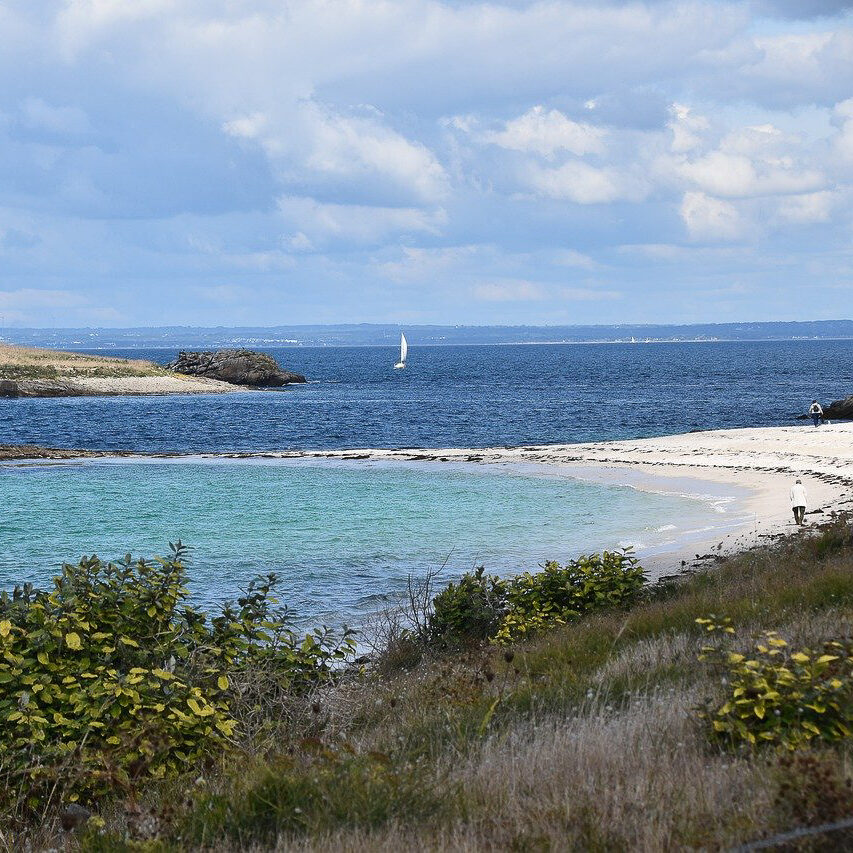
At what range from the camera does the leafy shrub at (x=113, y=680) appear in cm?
696

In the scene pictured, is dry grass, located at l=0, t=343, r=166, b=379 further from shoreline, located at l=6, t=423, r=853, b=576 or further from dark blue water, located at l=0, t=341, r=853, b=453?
shoreline, located at l=6, t=423, r=853, b=576

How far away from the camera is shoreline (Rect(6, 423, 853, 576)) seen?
81.2 feet

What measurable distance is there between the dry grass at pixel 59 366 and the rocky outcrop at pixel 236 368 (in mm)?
4179

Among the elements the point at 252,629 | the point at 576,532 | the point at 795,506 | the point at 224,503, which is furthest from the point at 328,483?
the point at 252,629

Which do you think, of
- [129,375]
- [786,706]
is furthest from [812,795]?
[129,375]

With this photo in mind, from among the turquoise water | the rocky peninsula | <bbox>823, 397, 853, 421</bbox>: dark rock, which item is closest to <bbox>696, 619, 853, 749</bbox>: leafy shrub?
the turquoise water

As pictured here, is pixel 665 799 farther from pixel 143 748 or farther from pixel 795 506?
pixel 795 506

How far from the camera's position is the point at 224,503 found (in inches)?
1357

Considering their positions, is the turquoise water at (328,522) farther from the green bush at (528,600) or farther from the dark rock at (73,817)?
A: the dark rock at (73,817)

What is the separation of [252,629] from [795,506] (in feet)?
61.1

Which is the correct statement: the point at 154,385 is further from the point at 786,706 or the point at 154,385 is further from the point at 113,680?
the point at 786,706

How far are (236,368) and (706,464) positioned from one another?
8218 centimetres

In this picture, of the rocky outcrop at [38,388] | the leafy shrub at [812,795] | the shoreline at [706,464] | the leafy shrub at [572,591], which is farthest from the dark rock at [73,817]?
the rocky outcrop at [38,388]

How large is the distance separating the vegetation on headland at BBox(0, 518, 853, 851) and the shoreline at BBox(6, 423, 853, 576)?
36.8 ft
